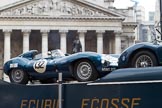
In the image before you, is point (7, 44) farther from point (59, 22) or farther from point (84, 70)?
point (84, 70)

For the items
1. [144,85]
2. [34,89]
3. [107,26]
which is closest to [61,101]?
[34,89]

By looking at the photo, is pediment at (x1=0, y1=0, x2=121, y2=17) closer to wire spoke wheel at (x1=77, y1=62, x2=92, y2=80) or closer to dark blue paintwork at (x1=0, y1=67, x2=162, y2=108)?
wire spoke wheel at (x1=77, y1=62, x2=92, y2=80)

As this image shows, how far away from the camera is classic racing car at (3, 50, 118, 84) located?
25.1 feet

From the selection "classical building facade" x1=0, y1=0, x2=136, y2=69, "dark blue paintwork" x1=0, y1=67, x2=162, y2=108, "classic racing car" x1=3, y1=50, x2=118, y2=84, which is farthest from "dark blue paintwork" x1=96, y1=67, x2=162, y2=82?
"classical building facade" x1=0, y1=0, x2=136, y2=69

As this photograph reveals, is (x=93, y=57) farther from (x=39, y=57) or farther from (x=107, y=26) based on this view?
(x=107, y=26)

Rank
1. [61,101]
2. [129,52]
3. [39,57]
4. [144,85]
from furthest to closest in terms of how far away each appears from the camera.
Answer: [39,57]
[129,52]
[61,101]
[144,85]

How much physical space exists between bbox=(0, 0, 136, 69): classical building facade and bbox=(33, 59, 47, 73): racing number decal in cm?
5928

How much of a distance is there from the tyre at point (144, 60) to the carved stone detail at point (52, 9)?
61919mm

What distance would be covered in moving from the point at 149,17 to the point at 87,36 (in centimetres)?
10655

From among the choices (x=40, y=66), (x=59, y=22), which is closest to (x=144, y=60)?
(x=40, y=66)

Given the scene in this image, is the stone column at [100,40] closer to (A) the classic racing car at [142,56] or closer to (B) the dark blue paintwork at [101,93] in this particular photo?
(A) the classic racing car at [142,56]

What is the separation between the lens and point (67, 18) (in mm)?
69125

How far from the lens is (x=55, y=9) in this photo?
69.7 meters

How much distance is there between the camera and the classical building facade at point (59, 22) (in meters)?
68.4
